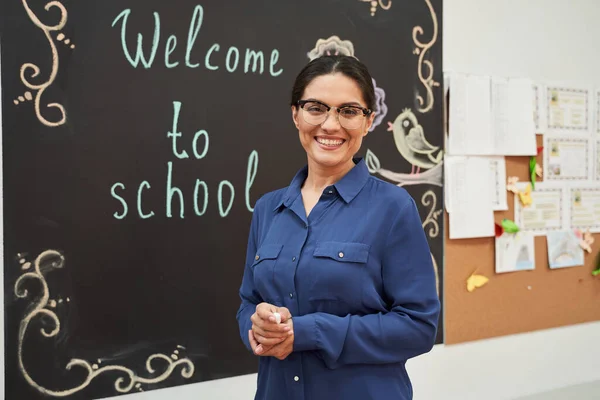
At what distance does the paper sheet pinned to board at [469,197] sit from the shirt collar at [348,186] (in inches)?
47.0

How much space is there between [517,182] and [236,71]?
1.34m

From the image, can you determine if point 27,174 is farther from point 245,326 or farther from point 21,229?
point 245,326

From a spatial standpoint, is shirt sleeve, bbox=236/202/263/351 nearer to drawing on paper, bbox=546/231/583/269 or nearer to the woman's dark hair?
the woman's dark hair

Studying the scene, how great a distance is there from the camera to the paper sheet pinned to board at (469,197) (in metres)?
2.35

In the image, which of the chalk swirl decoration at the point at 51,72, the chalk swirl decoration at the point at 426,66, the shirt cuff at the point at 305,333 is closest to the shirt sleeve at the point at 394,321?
the shirt cuff at the point at 305,333

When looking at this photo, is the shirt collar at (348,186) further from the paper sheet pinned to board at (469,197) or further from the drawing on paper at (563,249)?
the drawing on paper at (563,249)

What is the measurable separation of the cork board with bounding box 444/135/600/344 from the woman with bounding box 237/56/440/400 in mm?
1285

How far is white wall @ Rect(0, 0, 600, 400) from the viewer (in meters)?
2.38

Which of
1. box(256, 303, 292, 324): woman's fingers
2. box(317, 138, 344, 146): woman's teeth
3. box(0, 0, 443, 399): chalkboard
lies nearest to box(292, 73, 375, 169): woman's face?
box(317, 138, 344, 146): woman's teeth

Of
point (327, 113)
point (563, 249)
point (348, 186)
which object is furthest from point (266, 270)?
point (563, 249)

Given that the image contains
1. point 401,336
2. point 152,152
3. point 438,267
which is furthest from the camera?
point 438,267

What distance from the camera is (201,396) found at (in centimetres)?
193

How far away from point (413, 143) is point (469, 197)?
352 mm

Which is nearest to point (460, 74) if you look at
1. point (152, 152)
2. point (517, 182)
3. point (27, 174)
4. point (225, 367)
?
point (517, 182)
